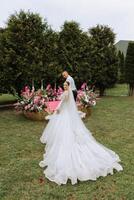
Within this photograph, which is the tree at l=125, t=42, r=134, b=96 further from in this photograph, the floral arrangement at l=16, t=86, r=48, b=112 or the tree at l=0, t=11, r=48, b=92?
the floral arrangement at l=16, t=86, r=48, b=112

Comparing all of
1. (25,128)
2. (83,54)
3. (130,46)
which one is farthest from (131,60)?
(25,128)

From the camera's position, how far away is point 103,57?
1698 cm

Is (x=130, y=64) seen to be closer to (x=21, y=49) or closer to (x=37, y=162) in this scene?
(x=21, y=49)

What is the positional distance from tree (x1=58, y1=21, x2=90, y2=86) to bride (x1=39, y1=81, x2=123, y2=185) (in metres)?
8.69

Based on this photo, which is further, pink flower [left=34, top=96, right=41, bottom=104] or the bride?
pink flower [left=34, top=96, right=41, bottom=104]

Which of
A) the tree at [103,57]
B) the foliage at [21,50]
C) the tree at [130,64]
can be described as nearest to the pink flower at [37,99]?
the foliage at [21,50]

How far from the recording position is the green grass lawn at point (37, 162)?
4.91 m

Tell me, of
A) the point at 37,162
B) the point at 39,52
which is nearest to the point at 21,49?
the point at 39,52

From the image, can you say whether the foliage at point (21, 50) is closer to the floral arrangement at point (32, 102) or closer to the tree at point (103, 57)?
the floral arrangement at point (32, 102)

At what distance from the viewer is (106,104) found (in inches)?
576

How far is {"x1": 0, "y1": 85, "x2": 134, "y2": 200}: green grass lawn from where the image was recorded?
491 cm

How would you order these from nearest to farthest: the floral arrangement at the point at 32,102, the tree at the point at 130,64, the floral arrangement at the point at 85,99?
the floral arrangement at the point at 32,102 → the floral arrangement at the point at 85,99 → the tree at the point at 130,64

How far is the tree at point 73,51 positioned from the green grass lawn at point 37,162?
15.3ft

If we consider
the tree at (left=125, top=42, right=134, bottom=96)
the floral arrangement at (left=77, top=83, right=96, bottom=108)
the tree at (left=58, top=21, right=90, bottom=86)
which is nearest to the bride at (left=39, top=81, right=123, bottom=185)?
the floral arrangement at (left=77, top=83, right=96, bottom=108)
